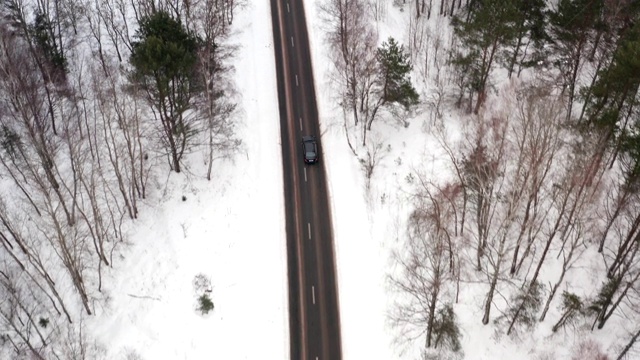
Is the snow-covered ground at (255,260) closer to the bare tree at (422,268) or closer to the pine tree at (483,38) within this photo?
the bare tree at (422,268)

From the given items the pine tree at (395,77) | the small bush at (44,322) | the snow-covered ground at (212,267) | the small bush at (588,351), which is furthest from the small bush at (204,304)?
the small bush at (588,351)

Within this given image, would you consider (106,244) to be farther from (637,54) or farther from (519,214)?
(637,54)

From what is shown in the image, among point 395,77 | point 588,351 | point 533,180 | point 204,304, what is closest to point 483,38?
point 395,77

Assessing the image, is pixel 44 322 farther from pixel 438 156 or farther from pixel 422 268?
pixel 438 156

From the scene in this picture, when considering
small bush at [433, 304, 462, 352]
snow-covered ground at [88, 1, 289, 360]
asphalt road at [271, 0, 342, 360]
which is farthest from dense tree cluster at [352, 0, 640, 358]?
snow-covered ground at [88, 1, 289, 360]

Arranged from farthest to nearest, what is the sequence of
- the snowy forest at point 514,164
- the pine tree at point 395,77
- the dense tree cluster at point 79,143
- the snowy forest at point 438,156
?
the pine tree at point 395,77 < the dense tree cluster at point 79,143 < the snowy forest at point 438,156 < the snowy forest at point 514,164

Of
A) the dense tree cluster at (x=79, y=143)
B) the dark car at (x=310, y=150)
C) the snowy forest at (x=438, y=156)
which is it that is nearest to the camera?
the snowy forest at (x=438, y=156)

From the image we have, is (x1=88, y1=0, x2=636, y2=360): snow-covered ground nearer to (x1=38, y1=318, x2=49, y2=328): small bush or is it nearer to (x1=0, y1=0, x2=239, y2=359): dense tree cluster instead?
(x1=0, y1=0, x2=239, y2=359): dense tree cluster
